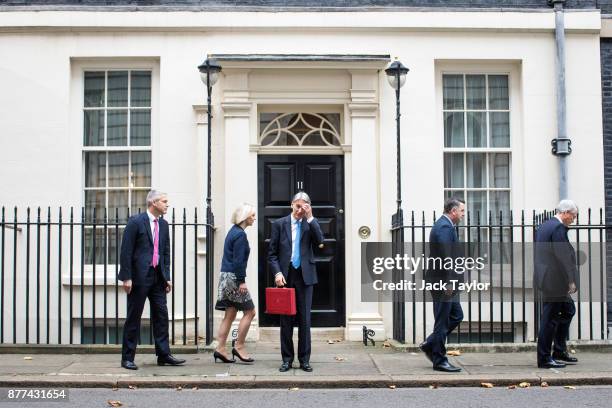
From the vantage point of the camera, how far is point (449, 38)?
12.0 meters

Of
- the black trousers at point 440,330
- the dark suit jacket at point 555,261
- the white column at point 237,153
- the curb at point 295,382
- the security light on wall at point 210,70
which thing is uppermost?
the security light on wall at point 210,70

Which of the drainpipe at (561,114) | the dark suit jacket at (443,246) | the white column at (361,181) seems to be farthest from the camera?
the drainpipe at (561,114)

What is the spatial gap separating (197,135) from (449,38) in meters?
3.60

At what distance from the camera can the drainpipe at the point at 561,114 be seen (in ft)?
38.7

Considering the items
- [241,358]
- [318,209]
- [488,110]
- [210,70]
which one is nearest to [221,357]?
[241,358]

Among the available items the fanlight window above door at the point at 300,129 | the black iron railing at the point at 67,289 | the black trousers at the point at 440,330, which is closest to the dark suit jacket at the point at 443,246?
the black trousers at the point at 440,330

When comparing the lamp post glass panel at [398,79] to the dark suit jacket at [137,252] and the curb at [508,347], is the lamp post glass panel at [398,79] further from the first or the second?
the dark suit jacket at [137,252]

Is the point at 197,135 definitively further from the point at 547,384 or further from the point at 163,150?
the point at 547,384

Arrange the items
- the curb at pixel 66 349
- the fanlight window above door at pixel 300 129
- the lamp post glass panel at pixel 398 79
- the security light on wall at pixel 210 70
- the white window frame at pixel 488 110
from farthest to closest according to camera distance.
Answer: the white window frame at pixel 488 110 < the fanlight window above door at pixel 300 129 < the lamp post glass panel at pixel 398 79 < the security light on wall at pixel 210 70 < the curb at pixel 66 349

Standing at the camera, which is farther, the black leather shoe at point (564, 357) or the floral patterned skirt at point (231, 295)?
the black leather shoe at point (564, 357)

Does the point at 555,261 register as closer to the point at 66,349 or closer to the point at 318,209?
the point at 318,209

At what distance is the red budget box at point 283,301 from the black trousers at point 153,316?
1.22 metres

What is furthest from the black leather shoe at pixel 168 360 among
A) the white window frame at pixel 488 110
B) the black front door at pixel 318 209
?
the white window frame at pixel 488 110

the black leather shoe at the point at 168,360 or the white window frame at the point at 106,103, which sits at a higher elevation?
the white window frame at the point at 106,103
